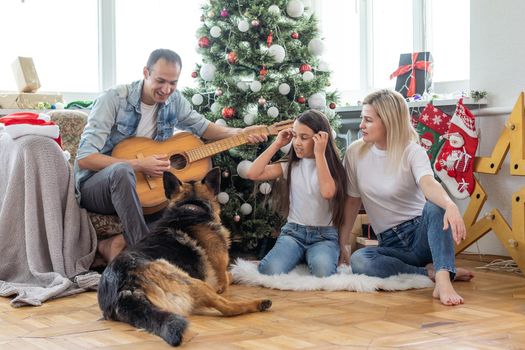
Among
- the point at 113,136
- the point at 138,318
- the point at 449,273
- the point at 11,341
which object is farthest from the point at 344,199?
the point at 11,341

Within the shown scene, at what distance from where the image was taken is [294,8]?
404cm

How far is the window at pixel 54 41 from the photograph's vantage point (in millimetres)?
4668

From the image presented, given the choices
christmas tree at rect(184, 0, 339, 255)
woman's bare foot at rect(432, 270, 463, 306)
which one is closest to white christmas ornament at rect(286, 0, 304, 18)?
christmas tree at rect(184, 0, 339, 255)

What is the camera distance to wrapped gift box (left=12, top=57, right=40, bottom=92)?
14.3 ft

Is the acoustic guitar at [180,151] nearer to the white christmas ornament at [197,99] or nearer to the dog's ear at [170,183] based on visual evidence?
the white christmas ornament at [197,99]

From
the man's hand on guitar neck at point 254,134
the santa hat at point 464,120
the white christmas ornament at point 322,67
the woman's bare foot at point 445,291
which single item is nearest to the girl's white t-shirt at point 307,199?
the man's hand on guitar neck at point 254,134

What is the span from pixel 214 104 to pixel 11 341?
83.4 inches

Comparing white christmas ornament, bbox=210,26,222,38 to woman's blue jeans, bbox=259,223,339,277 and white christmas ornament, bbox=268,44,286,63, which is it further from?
woman's blue jeans, bbox=259,223,339,277

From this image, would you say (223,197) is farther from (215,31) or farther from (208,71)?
(215,31)

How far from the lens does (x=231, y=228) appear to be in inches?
157

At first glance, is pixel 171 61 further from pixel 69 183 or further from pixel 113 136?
pixel 69 183

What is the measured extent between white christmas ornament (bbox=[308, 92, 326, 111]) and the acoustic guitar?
401 mm

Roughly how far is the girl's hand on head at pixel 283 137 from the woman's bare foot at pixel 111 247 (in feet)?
3.11

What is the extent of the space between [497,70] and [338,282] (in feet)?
5.68
